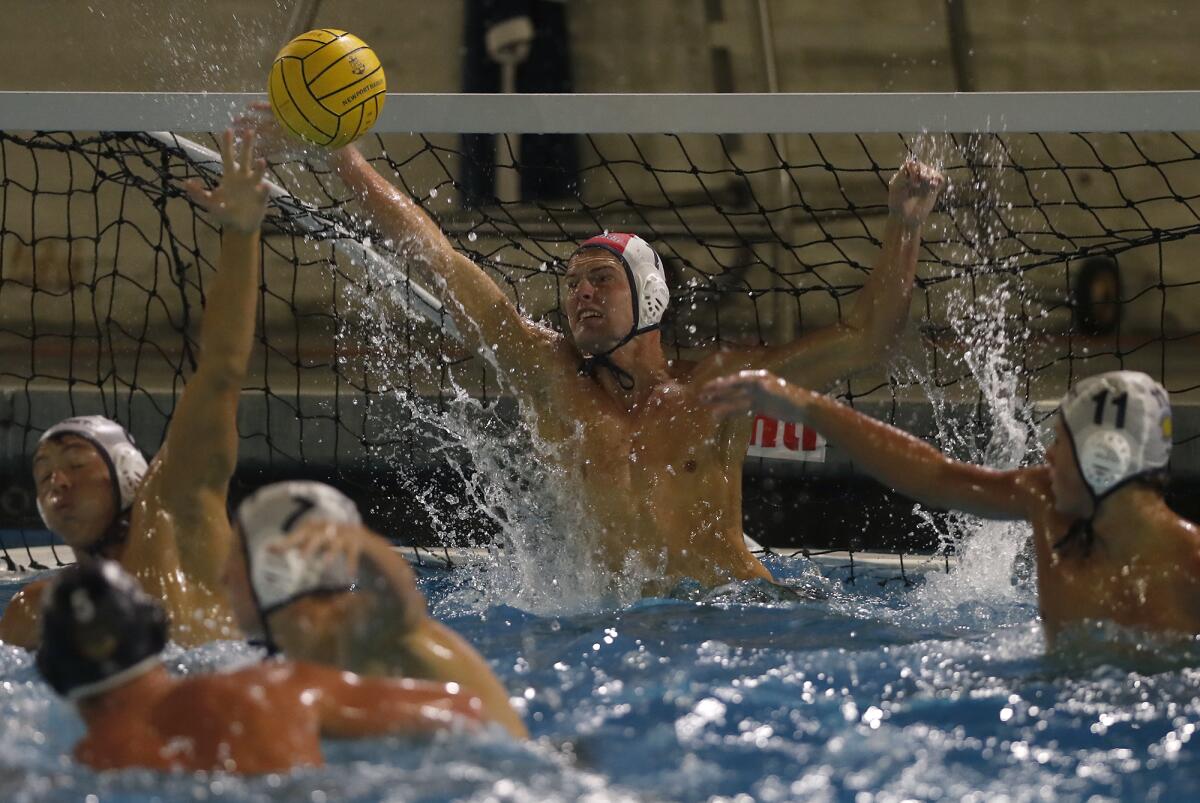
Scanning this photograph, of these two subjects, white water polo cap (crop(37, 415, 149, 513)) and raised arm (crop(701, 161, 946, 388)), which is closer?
white water polo cap (crop(37, 415, 149, 513))

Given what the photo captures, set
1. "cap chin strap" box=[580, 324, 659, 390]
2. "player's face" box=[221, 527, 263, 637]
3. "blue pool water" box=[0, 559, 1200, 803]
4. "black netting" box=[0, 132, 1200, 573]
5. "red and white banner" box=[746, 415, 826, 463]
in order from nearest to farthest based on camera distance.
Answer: "blue pool water" box=[0, 559, 1200, 803] → "player's face" box=[221, 527, 263, 637] → "cap chin strap" box=[580, 324, 659, 390] → "red and white banner" box=[746, 415, 826, 463] → "black netting" box=[0, 132, 1200, 573]

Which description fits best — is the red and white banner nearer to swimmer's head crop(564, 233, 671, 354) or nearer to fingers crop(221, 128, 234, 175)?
swimmer's head crop(564, 233, 671, 354)

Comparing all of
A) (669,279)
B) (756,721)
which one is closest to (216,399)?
(756,721)

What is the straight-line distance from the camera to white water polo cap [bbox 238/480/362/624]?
2404 mm

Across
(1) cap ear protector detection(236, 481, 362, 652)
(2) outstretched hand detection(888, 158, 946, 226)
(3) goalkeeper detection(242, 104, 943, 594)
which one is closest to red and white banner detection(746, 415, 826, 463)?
(3) goalkeeper detection(242, 104, 943, 594)

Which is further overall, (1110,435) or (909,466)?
(909,466)

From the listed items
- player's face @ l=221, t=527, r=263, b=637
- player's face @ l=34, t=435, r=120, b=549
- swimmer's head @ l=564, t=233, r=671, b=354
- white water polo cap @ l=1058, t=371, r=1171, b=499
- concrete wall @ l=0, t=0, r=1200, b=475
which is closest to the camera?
player's face @ l=221, t=527, r=263, b=637

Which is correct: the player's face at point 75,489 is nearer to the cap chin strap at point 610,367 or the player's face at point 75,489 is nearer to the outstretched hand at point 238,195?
the outstretched hand at point 238,195

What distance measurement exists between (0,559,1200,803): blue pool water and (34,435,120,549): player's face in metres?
0.36

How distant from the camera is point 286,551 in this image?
2.40m

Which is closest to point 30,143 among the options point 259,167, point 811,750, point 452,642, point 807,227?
point 259,167

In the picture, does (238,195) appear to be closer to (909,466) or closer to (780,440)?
(909,466)

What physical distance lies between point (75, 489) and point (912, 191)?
2.42 m

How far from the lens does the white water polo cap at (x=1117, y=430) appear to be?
3.19 m
